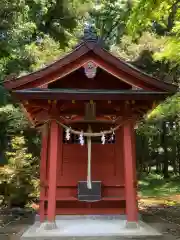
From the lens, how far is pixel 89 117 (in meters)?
9.13

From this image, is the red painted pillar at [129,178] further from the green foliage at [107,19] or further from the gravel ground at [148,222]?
the green foliage at [107,19]

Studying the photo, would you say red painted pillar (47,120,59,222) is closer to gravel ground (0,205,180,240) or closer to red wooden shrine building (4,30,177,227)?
red wooden shrine building (4,30,177,227)

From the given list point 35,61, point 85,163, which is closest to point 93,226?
point 85,163

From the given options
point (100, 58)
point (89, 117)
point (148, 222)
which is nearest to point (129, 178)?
point (89, 117)

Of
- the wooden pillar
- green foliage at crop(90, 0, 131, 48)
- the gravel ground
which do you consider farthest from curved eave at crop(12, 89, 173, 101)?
green foliage at crop(90, 0, 131, 48)

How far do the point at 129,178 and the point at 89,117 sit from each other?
1952mm

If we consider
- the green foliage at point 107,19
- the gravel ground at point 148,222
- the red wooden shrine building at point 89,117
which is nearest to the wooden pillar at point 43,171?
the red wooden shrine building at point 89,117

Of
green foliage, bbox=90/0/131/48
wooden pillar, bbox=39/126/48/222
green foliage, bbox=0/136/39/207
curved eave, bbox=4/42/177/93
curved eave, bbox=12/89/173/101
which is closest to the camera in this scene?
curved eave, bbox=12/89/173/101

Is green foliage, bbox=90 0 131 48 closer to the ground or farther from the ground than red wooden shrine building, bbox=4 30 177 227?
farther from the ground

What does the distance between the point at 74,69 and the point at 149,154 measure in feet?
81.1

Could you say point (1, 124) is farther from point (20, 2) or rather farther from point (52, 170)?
point (52, 170)

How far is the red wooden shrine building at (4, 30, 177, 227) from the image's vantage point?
27.7ft

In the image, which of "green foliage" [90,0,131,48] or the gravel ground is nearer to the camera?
the gravel ground

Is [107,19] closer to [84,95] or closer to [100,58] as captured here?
[100,58]
